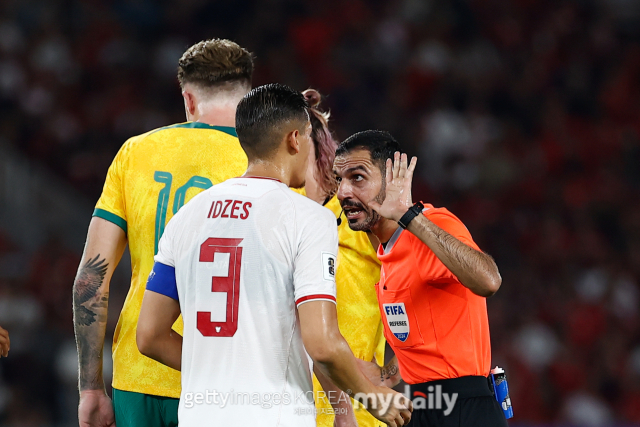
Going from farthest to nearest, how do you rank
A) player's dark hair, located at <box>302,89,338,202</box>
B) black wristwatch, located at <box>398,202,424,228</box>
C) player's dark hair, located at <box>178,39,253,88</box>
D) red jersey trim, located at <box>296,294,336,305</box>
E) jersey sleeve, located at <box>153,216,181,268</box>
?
player's dark hair, located at <box>302,89,338,202</box> < player's dark hair, located at <box>178,39,253,88</box> < black wristwatch, located at <box>398,202,424,228</box> < jersey sleeve, located at <box>153,216,181,268</box> < red jersey trim, located at <box>296,294,336,305</box>

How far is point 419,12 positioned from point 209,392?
980cm

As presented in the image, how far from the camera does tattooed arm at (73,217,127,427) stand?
314 centimetres

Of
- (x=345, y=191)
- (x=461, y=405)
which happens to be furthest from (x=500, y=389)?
(x=345, y=191)

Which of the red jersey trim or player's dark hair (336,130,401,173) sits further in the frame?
player's dark hair (336,130,401,173)

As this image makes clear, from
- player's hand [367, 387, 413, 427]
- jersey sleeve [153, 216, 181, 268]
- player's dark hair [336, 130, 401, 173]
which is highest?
player's dark hair [336, 130, 401, 173]

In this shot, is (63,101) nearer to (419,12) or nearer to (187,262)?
(419,12)

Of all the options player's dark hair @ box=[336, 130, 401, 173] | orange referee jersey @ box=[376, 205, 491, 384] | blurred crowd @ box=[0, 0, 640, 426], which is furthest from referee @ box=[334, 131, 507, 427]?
blurred crowd @ box=[0, 0, 640, 426]

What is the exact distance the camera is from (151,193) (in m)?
3.15

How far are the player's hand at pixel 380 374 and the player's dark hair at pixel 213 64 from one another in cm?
145

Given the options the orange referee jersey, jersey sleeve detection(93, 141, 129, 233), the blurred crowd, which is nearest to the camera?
the orange referee jersey

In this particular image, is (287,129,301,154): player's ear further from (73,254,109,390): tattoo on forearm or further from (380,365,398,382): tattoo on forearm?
(380,365,398,382): tattoo on forearm

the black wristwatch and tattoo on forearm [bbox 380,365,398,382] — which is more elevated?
the black wristwatch

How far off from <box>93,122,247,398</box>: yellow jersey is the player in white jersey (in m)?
0.58

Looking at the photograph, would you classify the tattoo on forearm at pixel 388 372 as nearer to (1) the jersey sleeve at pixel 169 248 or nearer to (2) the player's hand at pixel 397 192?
(2) the player's hand at pixel 397 192
